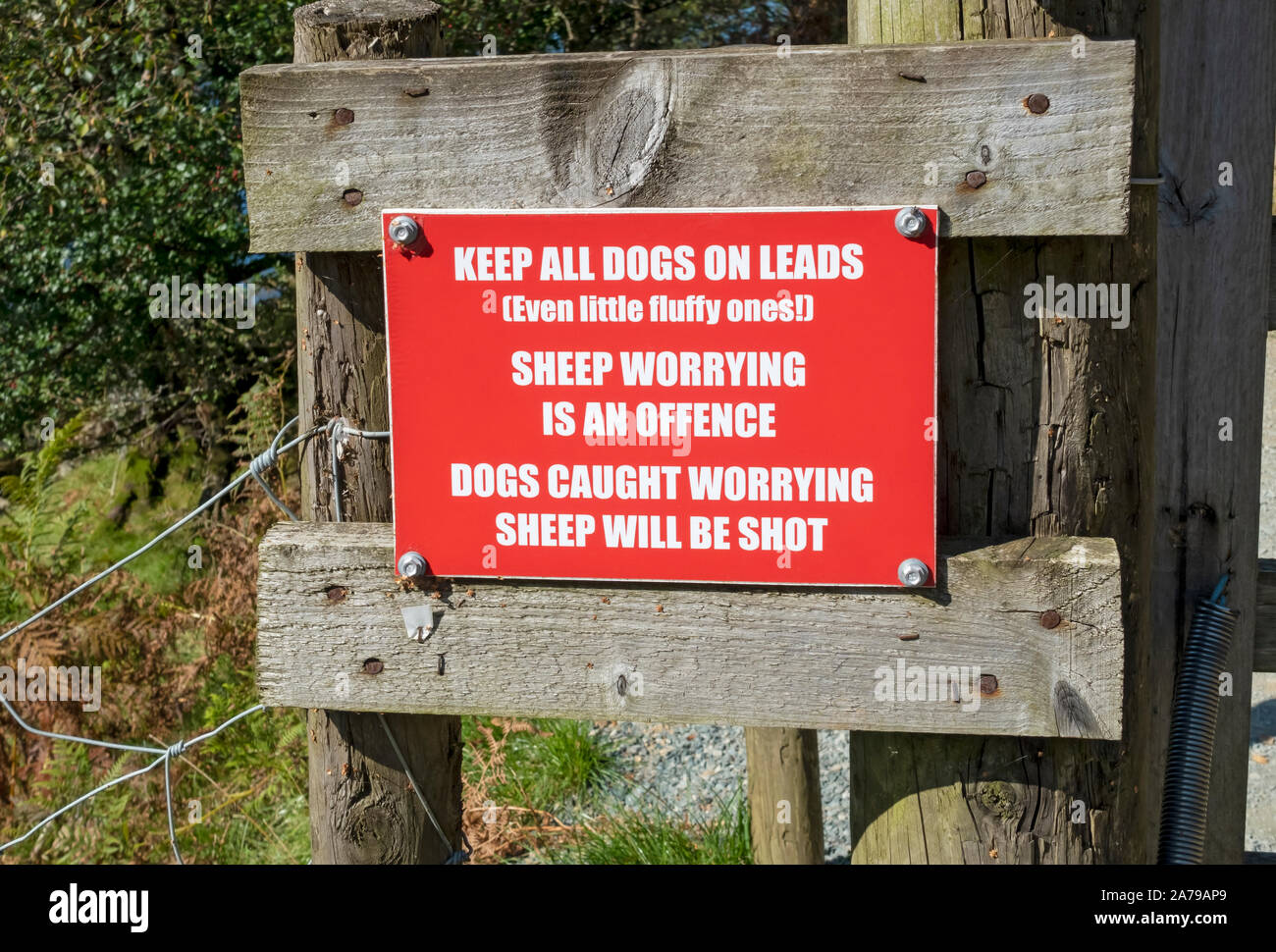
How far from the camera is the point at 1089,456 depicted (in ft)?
6.49

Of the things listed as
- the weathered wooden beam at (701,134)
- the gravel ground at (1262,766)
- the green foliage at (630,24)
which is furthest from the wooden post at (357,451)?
the green foliage at (630,24)

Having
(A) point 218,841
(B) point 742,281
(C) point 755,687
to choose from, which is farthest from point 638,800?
(B) point 742,281

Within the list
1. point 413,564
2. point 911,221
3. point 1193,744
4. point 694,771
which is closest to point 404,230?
point 413,564

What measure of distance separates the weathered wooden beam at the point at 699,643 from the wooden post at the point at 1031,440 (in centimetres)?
6

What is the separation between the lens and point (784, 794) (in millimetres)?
3953

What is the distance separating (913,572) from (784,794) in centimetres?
223

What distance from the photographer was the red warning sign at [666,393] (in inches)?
74.0

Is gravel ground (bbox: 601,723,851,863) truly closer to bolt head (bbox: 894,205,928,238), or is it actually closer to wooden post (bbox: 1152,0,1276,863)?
wooden post (bbox: 1152,0,1276,863)

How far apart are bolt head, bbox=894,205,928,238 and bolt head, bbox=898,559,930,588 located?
0.52 m

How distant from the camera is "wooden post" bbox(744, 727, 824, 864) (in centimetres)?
393

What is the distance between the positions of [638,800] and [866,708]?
3.35m

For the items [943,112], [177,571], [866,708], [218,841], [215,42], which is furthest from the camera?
[177,571]

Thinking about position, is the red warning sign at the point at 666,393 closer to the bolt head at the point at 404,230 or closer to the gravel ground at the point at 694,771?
the bolt head at the point at 404,230
